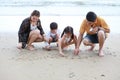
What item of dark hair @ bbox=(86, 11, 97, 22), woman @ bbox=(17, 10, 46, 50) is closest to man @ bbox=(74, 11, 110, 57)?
dark hair @ bbox=(86, 11, 97, 22)

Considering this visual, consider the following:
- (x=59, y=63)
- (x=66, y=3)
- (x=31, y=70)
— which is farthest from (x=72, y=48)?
(x=66, y=3)

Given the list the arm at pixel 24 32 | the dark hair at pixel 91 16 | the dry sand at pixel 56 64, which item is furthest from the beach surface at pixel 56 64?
the dark hair at pixel 91 16

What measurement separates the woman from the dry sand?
0.56 ft

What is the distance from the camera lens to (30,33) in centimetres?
656

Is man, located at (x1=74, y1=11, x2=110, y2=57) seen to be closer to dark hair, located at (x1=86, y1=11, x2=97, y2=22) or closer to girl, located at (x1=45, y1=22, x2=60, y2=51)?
dark hair, located at (x1=86, y1=11, x2=97, y2=22)

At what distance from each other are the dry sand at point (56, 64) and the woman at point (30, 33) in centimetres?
17

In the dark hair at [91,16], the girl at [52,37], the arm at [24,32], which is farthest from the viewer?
the arm at [24,32]

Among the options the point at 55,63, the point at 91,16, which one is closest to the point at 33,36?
the point at 55,63

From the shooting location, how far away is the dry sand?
4.95 metres

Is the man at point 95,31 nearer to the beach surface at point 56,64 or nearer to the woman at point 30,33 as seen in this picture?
the beach surface at point 56,64

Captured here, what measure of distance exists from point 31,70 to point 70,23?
415 cm

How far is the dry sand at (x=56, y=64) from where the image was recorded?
4953 millimetres

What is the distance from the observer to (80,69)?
208 inches

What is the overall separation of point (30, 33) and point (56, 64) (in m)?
1.26
